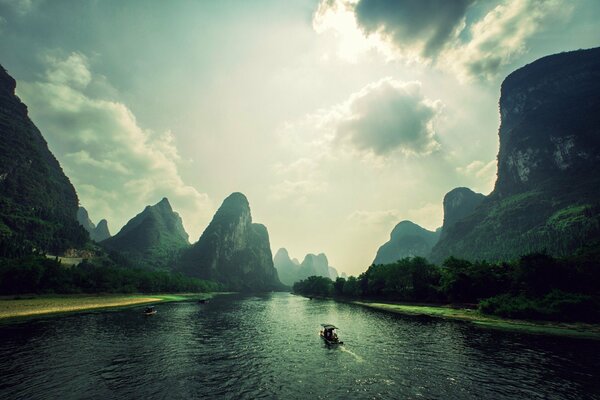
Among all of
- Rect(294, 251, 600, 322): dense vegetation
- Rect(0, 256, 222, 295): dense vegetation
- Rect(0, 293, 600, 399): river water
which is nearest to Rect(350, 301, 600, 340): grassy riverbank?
Rect(294, 251, 600, 322): dense vegetation

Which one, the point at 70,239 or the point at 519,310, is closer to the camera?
the point at 519,310

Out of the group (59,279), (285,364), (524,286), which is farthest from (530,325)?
(59,279)

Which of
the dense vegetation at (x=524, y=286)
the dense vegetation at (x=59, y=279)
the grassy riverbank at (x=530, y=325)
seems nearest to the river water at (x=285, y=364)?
the grassy riverbank at (x=530, y=325)

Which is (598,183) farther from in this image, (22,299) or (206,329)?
(22,299)

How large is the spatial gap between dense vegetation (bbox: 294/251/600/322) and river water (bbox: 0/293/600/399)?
48.4 ft

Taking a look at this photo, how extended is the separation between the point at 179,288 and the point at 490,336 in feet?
558

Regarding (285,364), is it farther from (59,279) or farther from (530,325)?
(59,279)

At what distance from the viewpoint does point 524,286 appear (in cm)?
6575

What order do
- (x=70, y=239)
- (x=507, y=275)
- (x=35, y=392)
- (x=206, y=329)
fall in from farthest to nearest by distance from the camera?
(x=70, y=239) < (x=507, y=275) < (x=206, y=329) < (x=35, y=392)

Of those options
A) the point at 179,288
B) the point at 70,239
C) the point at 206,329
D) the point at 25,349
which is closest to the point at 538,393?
the point at 206,329

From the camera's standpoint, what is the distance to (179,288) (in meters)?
173

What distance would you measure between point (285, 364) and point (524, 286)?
64839 mm

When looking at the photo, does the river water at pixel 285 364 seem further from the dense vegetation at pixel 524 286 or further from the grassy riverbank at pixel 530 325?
the dense vegetation at pixel 524 286

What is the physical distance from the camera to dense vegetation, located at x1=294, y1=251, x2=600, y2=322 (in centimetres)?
5269
